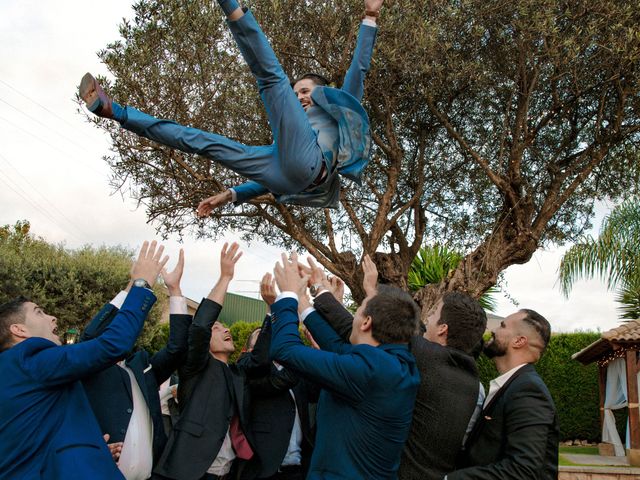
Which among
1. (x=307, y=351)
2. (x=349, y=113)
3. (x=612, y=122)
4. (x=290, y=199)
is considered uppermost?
(x=612, y=122)

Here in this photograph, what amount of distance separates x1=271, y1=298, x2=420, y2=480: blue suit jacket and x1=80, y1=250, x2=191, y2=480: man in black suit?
1.17m

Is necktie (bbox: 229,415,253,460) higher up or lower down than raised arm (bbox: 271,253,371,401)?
lower down

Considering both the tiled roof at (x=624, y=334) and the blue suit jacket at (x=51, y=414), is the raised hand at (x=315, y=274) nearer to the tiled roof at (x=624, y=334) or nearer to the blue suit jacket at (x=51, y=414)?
the blue suit jacket at (x=51, y=414)

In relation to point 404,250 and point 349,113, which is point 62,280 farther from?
point 349,113

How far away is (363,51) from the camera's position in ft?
16.0

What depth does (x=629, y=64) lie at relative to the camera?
38.4 feet

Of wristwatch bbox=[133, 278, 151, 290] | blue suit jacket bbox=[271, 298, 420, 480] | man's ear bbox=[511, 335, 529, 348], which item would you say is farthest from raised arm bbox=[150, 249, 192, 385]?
man's ear bbox=[511, 335, 529, 348]

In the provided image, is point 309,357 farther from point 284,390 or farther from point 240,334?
point 240,334

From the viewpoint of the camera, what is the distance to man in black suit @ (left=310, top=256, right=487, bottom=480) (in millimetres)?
3559

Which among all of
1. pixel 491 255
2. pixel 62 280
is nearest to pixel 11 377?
pixel 491 255

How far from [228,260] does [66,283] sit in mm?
15326

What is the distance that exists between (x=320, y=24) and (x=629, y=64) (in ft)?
18.3

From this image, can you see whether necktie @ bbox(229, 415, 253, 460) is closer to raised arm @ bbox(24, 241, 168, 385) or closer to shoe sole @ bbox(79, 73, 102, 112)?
raised arm @ bbox(24, 241, 168, 385)

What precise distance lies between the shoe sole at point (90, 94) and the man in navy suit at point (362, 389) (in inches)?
78.9
